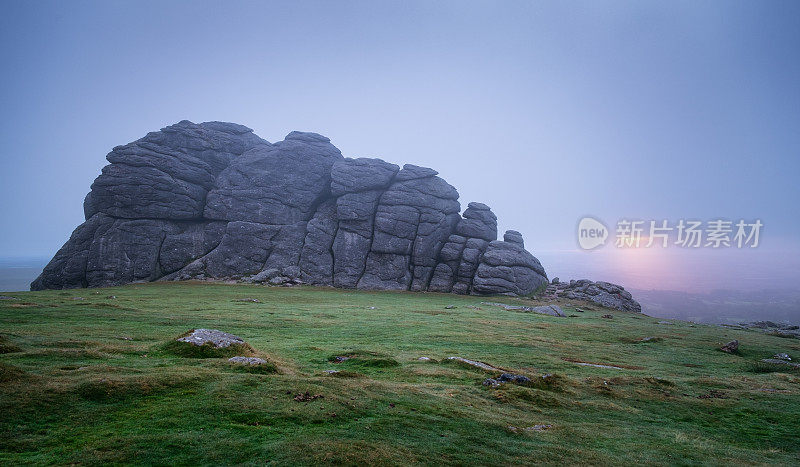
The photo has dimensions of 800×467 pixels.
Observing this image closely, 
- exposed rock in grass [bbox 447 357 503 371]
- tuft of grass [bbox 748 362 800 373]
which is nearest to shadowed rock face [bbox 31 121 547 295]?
tuft of grass [bbox 748 362 800 373]

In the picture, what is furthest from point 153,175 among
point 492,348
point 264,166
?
point 492,348

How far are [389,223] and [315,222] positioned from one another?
Answer: 17665mm

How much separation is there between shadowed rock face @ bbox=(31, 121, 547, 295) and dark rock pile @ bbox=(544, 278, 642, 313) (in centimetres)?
483

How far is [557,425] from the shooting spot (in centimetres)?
→ 1425

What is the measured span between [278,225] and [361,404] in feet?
267

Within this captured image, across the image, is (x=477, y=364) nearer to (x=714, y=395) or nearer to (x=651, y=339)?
(x=714, y=395)

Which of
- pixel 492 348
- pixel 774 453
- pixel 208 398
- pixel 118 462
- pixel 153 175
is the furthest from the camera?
pixel 153 175

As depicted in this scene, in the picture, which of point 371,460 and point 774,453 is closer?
point 371,460

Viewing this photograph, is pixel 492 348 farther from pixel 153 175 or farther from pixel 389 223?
pixel 153 175

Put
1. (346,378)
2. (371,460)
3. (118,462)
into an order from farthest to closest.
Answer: (346,378) → (371,460) → (118,462)

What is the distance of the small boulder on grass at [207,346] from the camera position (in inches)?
741

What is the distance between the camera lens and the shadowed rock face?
8119 cm

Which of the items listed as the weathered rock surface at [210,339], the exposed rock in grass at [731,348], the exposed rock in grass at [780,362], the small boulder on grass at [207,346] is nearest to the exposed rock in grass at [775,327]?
the exposed rock in grass at [731,348]

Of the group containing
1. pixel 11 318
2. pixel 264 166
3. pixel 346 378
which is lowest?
pixel 11 318
